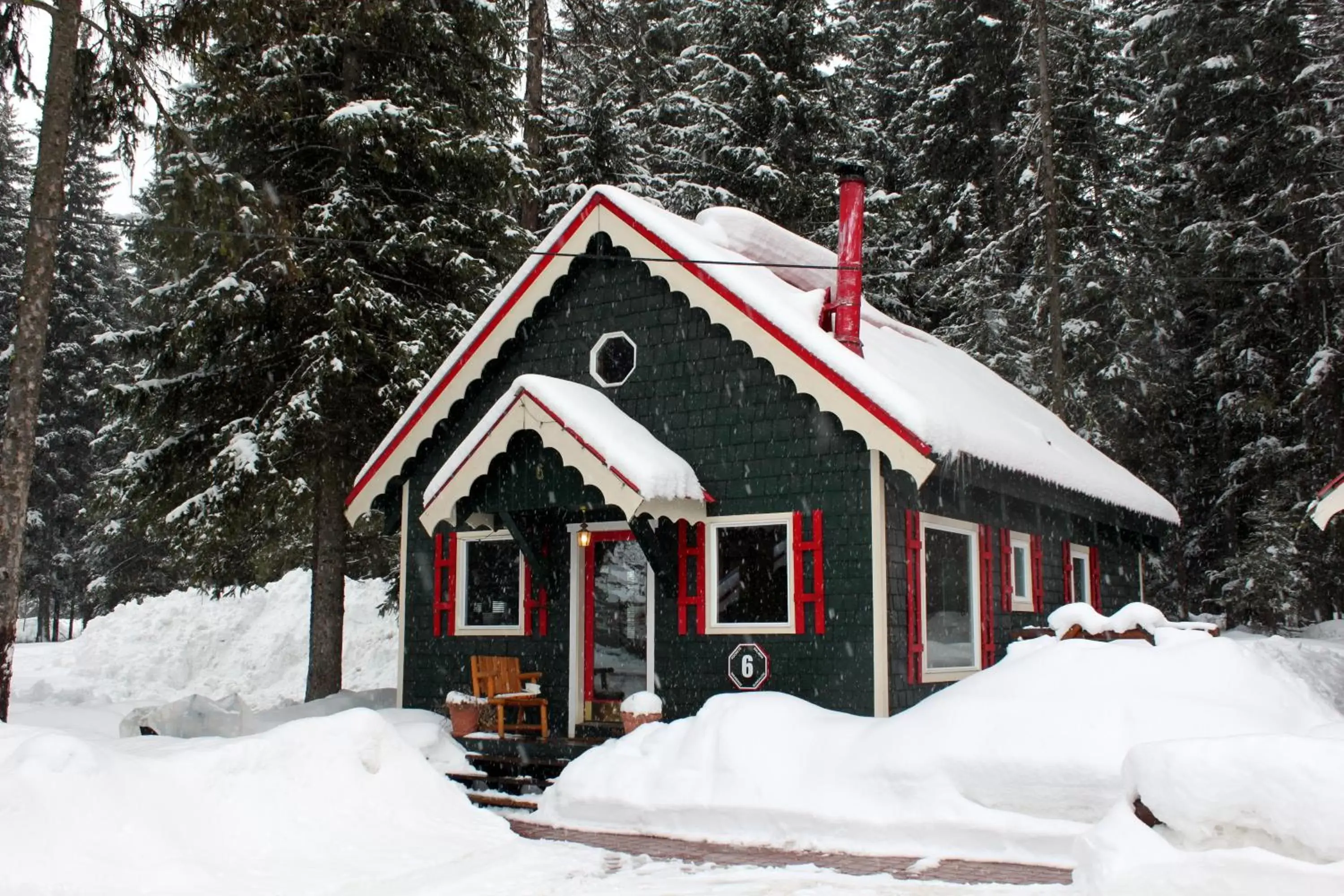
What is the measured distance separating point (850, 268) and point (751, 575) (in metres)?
3.29

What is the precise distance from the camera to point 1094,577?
626 inches

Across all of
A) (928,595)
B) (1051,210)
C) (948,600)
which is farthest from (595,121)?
(928,595)

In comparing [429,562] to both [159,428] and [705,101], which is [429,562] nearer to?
[159,428]

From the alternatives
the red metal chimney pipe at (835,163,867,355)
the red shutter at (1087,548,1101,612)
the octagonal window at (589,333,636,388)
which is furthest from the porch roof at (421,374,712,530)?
the red shutter at (1087,548,1101,612)

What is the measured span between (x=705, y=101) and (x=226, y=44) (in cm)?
1053

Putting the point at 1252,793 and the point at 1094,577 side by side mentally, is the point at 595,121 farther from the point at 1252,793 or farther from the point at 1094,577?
the point at 1252,793

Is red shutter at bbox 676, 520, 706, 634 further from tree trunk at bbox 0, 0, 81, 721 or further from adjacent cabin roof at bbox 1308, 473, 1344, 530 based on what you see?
adjacent cabin roof at bbox 1308, 473, 1344, 530

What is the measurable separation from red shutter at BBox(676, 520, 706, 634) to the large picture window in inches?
80.8

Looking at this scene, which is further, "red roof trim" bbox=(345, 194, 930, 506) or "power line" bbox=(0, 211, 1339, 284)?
"power line" bbox=(0, 211, 1339, 284)

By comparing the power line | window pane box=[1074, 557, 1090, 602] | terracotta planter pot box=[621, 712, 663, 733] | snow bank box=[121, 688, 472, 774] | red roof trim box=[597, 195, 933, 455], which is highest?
the power line

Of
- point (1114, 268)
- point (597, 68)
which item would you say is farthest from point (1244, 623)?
point (597, 68)

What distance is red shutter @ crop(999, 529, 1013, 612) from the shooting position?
12.9 metres

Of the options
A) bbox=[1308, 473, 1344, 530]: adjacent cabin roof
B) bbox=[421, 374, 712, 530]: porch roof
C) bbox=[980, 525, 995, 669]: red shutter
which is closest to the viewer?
bbox=[421, 374, 712, 530]: porch roof

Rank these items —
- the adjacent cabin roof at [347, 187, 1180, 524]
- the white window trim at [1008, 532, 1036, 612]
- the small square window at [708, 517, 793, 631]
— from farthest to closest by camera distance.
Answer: the white window trim at [1008, 532, 1036, 612] < the small square window at [708, 517, 793, 631] < the adjacent cabin roof at [347, 187, 1180, 524]
